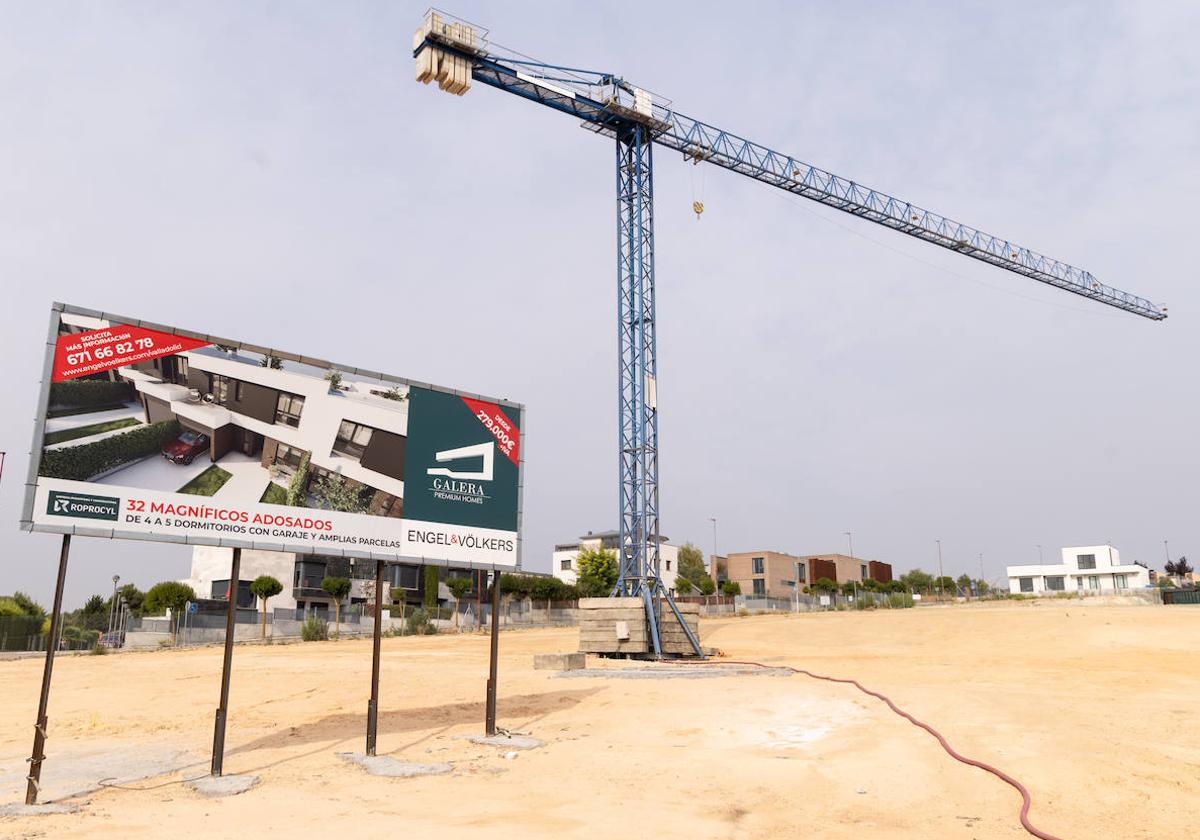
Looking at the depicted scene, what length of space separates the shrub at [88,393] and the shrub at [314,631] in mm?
34682

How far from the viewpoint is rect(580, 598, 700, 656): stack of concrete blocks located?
27.4 m

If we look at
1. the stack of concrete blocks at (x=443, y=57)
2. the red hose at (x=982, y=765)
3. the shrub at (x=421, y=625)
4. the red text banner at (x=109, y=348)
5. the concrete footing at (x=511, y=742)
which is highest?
the stack of concrete blocks at (x=443, y=57)

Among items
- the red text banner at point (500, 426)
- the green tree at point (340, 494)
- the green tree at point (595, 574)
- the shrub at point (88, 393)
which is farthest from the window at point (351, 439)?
the green tree at point (595, 574)

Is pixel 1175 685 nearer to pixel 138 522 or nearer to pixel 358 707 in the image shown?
pixel 358 707

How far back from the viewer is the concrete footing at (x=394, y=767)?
10.7 metres

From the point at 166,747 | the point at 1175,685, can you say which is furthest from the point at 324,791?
the point at 1175,685

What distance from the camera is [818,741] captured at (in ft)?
40.4

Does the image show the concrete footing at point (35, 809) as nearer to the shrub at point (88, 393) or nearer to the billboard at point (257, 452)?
the billboard at point (257, 452)

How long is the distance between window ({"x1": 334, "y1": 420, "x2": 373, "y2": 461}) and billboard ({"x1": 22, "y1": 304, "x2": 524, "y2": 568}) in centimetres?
2

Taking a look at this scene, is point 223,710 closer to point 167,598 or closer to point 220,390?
point 220,390

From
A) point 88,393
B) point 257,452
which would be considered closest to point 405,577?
point 257,452

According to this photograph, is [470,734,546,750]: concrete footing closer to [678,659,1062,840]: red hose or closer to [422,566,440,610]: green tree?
[678,659,1062,840]: red hose

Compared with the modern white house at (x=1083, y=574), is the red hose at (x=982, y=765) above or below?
below

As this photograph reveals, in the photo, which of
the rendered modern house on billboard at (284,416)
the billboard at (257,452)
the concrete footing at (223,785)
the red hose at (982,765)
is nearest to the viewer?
the red hose at (982,765)
